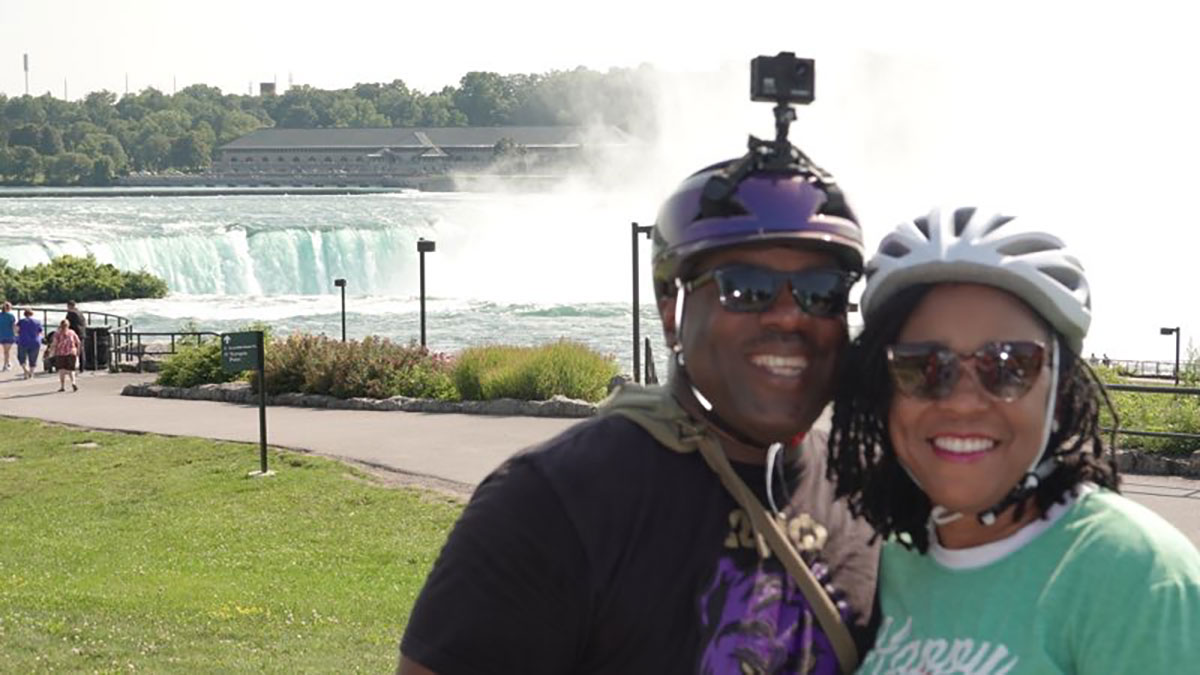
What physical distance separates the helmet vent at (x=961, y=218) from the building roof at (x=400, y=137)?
182 metres

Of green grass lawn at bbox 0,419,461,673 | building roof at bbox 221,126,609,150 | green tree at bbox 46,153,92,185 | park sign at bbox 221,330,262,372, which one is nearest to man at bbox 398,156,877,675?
green grass lawn at bbox 0,419,461,673

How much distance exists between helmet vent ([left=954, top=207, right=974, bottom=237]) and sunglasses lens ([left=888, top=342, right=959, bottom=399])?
0.59ft

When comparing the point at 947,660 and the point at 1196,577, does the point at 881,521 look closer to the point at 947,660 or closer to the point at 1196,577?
the point at 947,660

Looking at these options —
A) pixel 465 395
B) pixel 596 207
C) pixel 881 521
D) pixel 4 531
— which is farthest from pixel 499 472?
pixel 596 207

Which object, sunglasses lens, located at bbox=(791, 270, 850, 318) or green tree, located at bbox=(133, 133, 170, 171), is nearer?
sunglasses lens, located at bbox=(791, 270, 850, 318)

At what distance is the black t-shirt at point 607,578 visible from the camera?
7.18 ft

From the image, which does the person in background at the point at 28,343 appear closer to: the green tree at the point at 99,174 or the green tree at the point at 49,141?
the green tree at the point at 99,174

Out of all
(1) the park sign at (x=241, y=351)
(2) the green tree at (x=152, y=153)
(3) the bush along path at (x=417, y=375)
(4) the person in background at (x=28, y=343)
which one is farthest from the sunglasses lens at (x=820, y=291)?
(2) the green tree at (x=152, y=153)

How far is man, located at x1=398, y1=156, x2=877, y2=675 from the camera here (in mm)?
2201

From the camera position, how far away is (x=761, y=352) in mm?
2406

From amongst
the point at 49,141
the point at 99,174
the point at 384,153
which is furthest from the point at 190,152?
the point at 384,153

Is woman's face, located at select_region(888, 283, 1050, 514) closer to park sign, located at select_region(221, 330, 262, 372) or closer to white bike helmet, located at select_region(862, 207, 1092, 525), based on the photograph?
white bike helmet, located at select_region(862, 207, 1092, 525)

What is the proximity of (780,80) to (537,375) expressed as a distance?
16.6 metres

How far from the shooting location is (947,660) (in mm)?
2164
